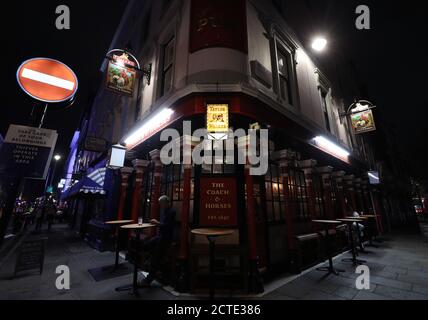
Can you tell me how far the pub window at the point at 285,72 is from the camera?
7.94 m

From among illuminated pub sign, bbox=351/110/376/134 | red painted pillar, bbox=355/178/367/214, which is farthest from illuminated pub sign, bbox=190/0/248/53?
red painted pillar, bbox=355/178/367/214

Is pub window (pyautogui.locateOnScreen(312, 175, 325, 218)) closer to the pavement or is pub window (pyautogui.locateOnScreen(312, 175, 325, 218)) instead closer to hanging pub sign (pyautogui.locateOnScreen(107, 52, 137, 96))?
the pavement

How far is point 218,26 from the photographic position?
18.7ft

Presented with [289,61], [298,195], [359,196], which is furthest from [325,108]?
[359,196]

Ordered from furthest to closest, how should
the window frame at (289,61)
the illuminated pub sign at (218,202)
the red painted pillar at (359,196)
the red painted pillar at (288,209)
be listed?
the red painted pillar at (359,196), the window frame at (289,61), the red painted pillar at (288,209), the illuminated pub sign at (218,202)

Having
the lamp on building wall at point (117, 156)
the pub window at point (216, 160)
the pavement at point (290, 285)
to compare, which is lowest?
the pavement at point (290, 285)

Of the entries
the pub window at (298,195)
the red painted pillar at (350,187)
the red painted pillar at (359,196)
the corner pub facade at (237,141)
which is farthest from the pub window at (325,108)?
the red painted pillar at (359,196)

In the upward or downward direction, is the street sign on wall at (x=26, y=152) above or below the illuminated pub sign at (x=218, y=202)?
above

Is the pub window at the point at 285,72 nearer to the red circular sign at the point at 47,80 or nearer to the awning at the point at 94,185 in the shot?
the red circular sign at the point at 47,80

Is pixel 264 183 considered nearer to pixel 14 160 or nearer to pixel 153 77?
pixel 14 160

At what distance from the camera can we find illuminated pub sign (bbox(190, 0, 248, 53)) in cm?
560

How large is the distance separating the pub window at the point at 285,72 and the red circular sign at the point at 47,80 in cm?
696

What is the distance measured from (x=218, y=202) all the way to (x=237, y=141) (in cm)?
169

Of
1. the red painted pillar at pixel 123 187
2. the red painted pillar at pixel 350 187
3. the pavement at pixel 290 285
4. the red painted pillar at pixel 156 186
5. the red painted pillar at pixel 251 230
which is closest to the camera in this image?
the pavement at pixel 290 285
